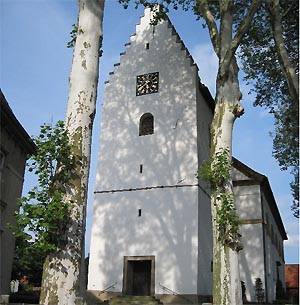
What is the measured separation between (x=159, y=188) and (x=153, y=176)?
2.57ft

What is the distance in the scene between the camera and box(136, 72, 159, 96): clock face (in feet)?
75.0

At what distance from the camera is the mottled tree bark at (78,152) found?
569cm

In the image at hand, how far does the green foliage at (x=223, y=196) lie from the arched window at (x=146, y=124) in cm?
1204

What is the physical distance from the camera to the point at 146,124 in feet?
74.2

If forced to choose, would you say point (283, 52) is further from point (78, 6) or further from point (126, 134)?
point (126, 134)

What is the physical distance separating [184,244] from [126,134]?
7.13 metres

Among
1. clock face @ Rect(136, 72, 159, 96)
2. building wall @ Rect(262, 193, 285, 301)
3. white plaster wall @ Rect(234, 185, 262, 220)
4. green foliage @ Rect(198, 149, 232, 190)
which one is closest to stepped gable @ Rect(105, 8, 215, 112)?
clock face @ Rect(136, 72, 159, 96)

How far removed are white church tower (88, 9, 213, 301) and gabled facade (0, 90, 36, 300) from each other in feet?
20.8

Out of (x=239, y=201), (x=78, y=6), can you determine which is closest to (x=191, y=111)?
(x=239, y=201)

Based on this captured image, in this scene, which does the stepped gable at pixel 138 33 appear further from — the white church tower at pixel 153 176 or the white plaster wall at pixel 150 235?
the white plaster wall at pixel 150 235

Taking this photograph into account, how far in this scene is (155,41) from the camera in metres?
23.7

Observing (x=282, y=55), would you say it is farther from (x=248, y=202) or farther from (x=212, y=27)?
(x=248, y=202)

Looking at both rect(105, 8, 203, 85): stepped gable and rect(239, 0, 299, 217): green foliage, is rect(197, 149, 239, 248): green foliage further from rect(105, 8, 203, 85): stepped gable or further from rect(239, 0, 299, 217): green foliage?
rect(105, 8, 203, 85): stepped gable

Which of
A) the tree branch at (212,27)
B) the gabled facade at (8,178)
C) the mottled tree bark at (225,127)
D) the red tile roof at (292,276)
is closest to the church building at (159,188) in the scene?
the gabled facade at (8,178)
